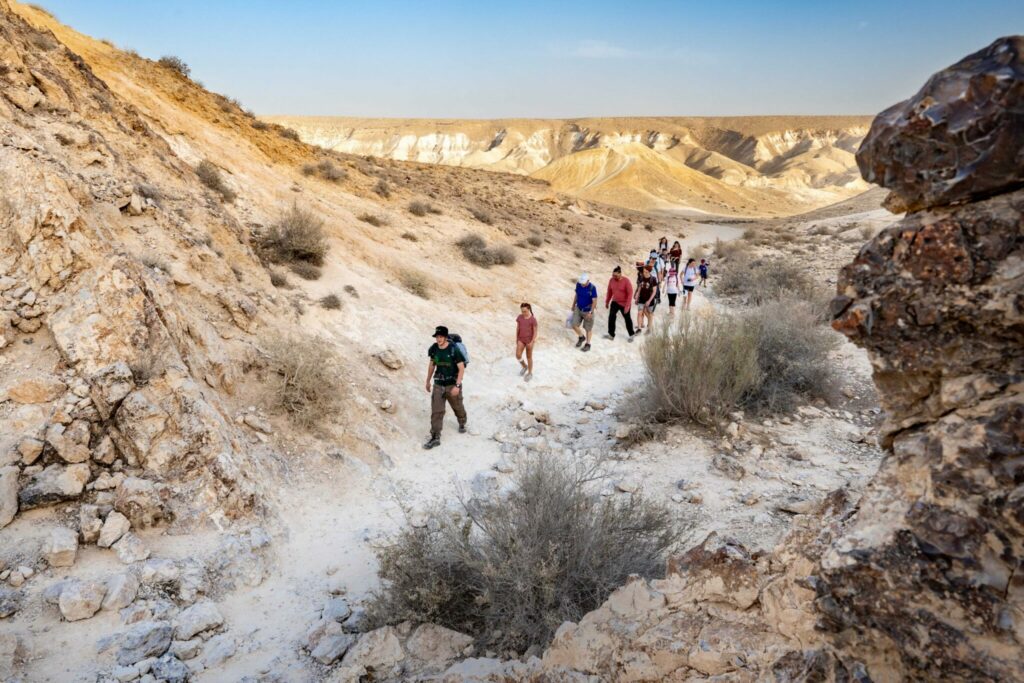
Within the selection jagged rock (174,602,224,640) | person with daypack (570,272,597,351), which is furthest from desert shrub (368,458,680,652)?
person with daypack (570,272,597,351)

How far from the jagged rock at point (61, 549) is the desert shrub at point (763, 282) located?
1198 cm

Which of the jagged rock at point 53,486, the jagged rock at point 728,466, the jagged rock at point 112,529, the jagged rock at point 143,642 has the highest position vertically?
the jagged rock at point 53,486

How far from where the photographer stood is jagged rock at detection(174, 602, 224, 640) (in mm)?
3395

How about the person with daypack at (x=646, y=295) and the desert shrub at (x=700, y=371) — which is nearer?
the desert shrub at (x=700, y=371)

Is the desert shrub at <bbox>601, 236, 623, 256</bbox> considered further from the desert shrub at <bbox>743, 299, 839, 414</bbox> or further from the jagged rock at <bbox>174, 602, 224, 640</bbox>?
the jagged rock at <bbox>174, 602, 224, 640</bbox>

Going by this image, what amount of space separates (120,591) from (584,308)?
24.8ft

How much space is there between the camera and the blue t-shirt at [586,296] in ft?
31.2

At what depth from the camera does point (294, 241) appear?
9.15 meters

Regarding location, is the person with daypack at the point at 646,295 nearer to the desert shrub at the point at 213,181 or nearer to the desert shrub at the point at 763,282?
the desert shrub at the point at 763,282

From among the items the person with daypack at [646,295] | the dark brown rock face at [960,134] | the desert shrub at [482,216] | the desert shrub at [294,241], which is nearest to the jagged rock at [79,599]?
the dark brown rock face at [960,134]

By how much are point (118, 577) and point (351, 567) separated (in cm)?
151

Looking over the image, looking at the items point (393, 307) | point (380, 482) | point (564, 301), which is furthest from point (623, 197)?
point (380, 482)

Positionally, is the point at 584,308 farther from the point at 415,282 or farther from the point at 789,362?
the point at 789,362

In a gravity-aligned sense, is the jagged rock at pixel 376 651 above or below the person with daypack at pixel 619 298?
below
